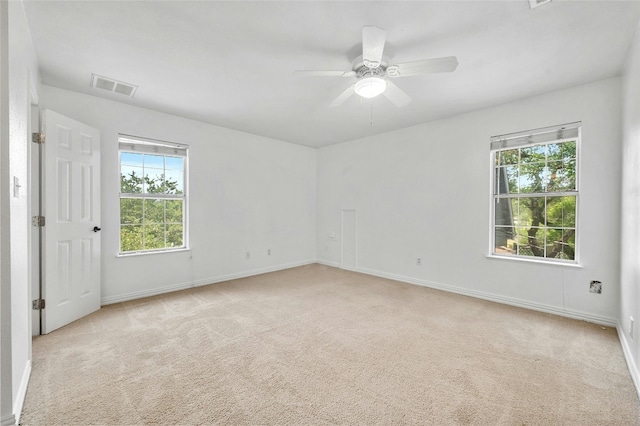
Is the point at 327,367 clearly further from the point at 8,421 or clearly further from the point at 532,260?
the point at 532,260

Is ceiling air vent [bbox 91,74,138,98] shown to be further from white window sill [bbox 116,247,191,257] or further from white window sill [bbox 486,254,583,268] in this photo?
white window sill [bbox 486,254,583,268]

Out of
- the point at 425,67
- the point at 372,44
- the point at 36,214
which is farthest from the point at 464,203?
the point at 36,214

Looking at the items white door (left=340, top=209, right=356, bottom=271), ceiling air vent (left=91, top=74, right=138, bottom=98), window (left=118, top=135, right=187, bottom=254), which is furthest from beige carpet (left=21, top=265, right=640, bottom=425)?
ceiling air vent (left=91, top=74, right=138, bottom=98)

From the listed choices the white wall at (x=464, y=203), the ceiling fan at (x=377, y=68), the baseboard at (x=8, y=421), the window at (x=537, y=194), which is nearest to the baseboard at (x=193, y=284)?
the white wall at (x=464, y=203)

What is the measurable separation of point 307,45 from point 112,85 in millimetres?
2254

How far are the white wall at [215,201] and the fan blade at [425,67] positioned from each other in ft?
10.5

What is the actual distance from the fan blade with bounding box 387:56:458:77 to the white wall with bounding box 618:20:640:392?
57.0 inches

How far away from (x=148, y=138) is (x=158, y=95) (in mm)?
749

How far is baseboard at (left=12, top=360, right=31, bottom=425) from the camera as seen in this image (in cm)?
154

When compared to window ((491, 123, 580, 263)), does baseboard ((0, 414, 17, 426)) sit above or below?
below

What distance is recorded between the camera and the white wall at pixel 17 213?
148 centimetres

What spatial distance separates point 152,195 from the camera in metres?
3.88

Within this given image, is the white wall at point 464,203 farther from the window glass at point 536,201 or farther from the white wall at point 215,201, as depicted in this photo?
the white wall at point 215,201

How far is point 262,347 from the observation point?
2410 millimetres
